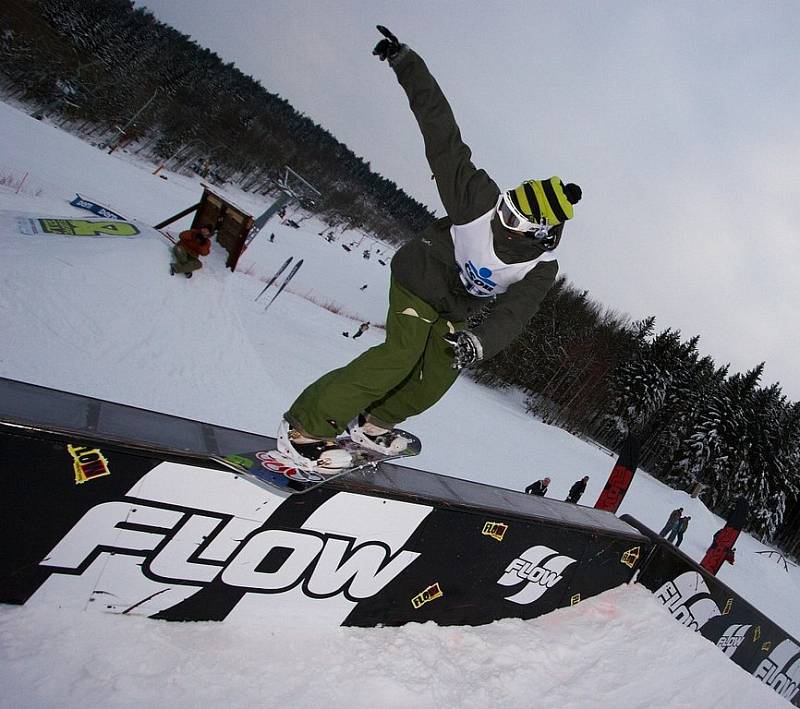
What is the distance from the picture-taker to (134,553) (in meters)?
2.74

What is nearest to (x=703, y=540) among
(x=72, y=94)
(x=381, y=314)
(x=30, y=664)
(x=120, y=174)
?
(x=30, y=664)

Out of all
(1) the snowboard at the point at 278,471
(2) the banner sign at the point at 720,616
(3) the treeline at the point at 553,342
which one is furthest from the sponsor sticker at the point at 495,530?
(3) the treeline at the point at 553,342

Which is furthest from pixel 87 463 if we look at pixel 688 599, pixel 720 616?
pixel 720 616

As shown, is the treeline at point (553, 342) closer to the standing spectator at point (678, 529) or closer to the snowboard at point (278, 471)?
the standing spectator at point (678, 529)

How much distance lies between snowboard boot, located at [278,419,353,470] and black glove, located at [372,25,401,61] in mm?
2184

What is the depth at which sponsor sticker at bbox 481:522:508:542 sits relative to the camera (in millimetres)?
3932

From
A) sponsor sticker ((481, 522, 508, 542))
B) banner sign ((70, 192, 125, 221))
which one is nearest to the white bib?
sponsor sticker ((481, 522, 508, 542))

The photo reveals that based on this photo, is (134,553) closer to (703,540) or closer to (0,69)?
(703,540)

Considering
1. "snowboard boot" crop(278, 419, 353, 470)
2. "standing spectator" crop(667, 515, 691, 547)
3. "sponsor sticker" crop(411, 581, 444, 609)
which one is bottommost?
"sponsor sticker" crop(411, 581, 444, 609)

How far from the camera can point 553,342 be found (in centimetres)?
5175

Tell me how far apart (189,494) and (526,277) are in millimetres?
2317

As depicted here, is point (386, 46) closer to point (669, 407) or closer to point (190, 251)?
point (190, 251)

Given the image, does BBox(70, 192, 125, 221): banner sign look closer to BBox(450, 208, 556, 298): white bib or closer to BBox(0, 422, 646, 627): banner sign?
BBox(0, 422, 646, 627): banner sign

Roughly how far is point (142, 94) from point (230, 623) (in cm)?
7972
